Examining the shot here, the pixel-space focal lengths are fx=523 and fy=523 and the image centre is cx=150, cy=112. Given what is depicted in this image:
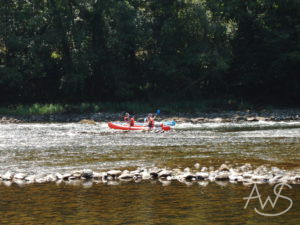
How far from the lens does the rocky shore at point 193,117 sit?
37594 millimetres

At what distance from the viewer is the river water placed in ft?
31.6

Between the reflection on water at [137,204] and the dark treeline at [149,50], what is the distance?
33.9 metres

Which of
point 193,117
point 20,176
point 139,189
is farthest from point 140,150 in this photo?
point 193,117

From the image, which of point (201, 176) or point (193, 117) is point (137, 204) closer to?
point (201, 176)

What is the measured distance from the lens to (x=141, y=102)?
47844mm

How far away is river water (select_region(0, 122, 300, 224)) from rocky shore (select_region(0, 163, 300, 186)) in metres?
0.41

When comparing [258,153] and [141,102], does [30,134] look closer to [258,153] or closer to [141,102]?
[258,153]

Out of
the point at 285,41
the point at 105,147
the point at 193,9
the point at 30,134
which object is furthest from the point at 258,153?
the point at 285,41

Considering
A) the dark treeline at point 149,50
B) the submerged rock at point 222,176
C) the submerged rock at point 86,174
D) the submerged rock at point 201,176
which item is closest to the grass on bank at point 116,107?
the dark treeline at point 149,50

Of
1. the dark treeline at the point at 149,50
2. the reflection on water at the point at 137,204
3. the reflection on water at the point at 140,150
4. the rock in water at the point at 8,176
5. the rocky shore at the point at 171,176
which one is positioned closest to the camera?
the reflection on water at the point at 137,204

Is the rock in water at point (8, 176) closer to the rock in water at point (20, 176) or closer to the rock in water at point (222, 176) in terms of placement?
the rock in water at point (20, 176)

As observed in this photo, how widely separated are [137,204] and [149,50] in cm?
3916

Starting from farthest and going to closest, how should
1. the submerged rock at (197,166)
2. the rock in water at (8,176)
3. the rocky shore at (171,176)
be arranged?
the submerged rock at (197,166), the rock in water at (8,176), the rocky shore at (171,176)

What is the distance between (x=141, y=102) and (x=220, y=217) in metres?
38.6
